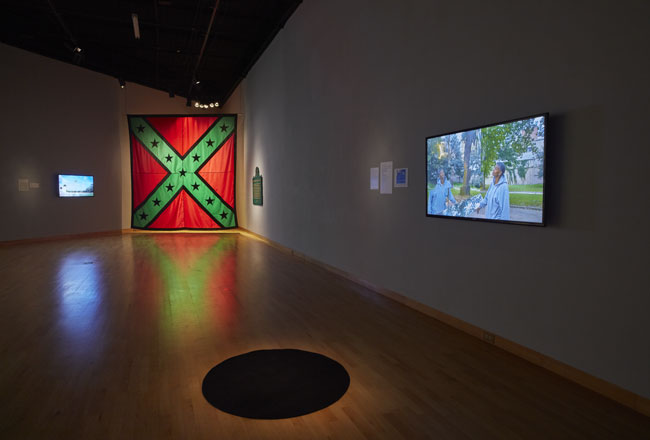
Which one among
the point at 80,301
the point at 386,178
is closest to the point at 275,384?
the point at 386,178

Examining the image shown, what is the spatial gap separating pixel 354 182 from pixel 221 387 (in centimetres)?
352

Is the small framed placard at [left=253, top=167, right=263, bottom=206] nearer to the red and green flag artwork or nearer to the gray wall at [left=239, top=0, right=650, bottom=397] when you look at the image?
the red and green flag artwork

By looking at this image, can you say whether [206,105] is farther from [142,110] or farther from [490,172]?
[490,172]

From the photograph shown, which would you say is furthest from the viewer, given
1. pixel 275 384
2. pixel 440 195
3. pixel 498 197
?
pixel 440 195

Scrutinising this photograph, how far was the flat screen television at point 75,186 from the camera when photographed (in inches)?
410

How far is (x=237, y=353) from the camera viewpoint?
126 inches

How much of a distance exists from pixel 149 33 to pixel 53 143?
11.9 ft

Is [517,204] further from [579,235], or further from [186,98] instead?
[186,98]

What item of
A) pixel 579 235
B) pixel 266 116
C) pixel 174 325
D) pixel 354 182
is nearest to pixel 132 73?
pixel 266 116

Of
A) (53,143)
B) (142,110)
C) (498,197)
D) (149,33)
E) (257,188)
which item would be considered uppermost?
(149,33)

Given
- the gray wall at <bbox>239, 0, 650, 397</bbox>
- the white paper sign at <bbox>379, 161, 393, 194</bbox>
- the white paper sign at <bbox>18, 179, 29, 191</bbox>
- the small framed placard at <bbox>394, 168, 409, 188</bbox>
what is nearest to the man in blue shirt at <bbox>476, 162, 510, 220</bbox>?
the gray wall at <bbox>239, 0, 650, 397</bbox>

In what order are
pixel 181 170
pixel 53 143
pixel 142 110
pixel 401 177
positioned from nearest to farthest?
pixel 401 177, pixel 53 143, pixel 181 170, pixel 142 110

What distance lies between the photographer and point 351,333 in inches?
145

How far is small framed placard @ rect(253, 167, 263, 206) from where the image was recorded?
1056cm
